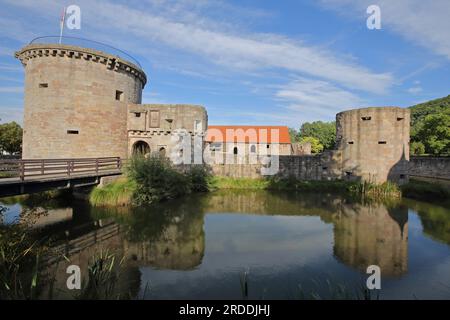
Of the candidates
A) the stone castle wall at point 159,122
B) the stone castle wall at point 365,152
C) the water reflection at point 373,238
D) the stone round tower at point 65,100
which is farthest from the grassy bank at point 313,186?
the stone round tower at point 65,100

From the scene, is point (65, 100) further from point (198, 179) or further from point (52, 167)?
point (198, 179)


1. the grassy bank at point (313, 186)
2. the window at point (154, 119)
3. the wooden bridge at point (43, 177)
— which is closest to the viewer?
the wooden bridge at point (43, 177)

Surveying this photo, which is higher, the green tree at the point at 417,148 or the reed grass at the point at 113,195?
the green tree at the point at 417,148

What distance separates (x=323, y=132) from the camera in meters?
52.0

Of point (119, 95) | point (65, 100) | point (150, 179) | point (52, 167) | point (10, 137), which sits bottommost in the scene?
point (150, 179)

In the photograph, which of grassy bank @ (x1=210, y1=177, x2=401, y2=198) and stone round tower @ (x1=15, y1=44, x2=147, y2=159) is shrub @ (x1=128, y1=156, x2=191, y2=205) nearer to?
stone round tower @ (x1=15, y1=44, x2=147, y2=159)

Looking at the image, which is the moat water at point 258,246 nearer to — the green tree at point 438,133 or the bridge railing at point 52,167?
the bridge railing at point 52,167

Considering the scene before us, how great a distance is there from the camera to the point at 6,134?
28484mm

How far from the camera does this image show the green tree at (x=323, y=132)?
1921 inches

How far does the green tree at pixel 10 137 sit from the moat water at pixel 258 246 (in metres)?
20.6

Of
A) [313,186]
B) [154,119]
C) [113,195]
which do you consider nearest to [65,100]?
[154,119]

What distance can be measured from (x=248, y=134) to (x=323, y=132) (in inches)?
861

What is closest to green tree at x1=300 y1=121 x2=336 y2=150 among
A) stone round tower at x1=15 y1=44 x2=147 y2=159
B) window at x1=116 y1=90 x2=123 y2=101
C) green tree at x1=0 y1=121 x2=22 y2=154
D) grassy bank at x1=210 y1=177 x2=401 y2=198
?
grassy bank at x1=210 y1=177 x2=401 y2=198

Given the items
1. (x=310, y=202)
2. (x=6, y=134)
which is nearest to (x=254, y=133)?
(x=310, y=202)
